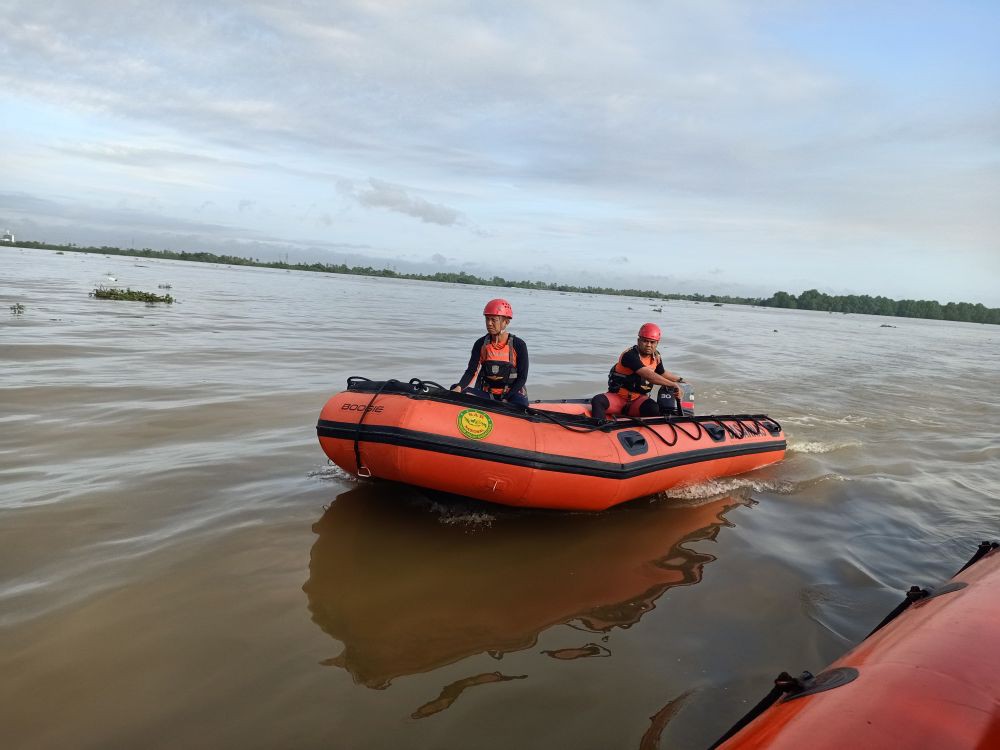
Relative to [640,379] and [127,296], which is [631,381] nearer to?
[640,379]

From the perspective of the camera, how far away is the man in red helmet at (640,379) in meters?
6.34

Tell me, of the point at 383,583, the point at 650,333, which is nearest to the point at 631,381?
the point at 650,333

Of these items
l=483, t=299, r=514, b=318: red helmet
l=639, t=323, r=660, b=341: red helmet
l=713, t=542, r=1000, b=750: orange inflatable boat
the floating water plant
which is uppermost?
l=483, t=299, r=514, b=318: red helmet

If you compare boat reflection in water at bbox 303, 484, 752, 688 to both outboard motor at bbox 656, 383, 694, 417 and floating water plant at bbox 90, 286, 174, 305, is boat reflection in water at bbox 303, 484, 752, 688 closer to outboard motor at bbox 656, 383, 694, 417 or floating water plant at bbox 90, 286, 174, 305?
outboard motor at bbox 656, 383, 694, 417

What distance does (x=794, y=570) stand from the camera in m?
4.23

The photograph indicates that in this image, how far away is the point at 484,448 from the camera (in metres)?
4.28

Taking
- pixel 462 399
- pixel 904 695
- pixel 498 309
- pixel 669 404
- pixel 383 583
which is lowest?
pixel 383 583

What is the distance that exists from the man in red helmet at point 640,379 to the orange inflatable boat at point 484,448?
133 centimetres

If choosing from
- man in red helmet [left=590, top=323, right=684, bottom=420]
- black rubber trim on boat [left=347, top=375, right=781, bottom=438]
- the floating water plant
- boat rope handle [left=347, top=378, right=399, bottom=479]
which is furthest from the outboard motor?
the floating water plant

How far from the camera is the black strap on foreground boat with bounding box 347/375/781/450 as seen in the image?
4.53m

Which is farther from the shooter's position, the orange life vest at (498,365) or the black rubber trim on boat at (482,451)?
the orange life vest at (498,365)

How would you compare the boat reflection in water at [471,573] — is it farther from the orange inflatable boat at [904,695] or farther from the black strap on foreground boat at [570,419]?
the orange inflatable boat at [904,695]

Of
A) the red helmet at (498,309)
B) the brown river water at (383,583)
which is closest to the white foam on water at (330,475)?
the brown river water at (383,583)

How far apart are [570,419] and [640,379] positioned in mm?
1911
